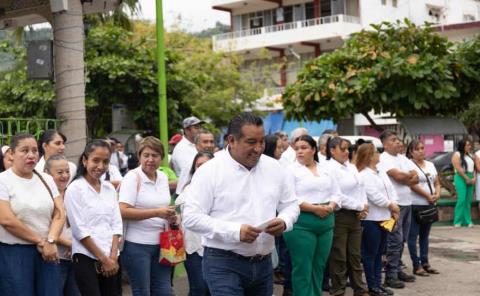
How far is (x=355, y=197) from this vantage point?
8.66 m

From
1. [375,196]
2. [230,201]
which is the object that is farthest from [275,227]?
[375,196]

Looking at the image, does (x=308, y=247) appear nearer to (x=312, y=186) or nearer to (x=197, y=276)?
(x=312, y=186)

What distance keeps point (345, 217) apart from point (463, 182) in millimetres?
7439

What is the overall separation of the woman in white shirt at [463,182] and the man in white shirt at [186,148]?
747 cm

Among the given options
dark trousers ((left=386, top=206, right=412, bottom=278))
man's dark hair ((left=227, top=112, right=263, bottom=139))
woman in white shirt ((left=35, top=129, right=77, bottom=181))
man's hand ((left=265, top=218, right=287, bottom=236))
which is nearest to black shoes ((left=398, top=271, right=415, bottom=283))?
dark trousers ((left=386, top=206, right=412, bottom=278))

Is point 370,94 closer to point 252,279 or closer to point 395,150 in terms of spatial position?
point 395,150

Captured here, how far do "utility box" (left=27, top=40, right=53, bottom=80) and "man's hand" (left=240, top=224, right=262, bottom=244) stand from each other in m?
5.30

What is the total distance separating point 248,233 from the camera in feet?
16.1

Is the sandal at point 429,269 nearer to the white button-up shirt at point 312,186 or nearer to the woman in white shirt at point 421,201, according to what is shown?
the woman in white shirt at point 421,201

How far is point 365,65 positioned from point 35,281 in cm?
1090

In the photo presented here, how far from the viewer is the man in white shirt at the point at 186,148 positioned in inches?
368

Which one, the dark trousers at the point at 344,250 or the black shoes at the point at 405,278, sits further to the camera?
the black shoes at the point at 405,278

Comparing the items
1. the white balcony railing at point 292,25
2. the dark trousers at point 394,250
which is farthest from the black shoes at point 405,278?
the white balcony railing at point 292,25

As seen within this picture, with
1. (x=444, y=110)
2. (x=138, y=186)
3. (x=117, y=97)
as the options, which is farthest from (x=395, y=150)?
(x=117, y=97)
